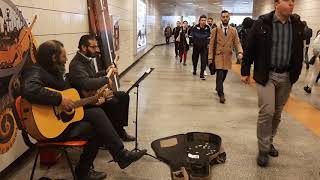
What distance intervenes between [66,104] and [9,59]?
66 centimetres

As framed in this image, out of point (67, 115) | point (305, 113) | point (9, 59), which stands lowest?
point (305, 113)

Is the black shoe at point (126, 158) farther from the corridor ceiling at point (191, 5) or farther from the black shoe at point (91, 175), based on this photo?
the corridor ceiling at point (191, 5)

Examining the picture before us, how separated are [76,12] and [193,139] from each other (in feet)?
7.83

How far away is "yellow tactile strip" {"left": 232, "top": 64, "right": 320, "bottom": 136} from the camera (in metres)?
4.64

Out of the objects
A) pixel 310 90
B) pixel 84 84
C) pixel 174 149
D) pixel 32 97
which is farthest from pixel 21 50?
pixel 310 90

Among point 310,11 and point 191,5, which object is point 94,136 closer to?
point 310,11

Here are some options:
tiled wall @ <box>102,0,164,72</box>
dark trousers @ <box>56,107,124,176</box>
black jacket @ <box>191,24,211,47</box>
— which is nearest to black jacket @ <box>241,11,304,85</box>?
dark trousers @ <box>56,107,124,176</box>

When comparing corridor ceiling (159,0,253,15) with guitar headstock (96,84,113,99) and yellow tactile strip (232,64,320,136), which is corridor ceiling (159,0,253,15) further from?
guitar headstock (96,84,113,99)

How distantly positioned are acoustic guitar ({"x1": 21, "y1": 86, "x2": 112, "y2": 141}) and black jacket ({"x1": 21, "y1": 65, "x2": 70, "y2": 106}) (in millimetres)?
48

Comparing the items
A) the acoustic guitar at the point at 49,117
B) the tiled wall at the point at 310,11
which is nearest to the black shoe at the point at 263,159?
the acoustic guitar at the point at 49,117

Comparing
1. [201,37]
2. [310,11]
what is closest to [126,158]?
[201,37]

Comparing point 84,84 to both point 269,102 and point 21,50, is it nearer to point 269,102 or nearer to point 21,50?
point 21,50

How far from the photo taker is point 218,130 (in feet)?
14.2

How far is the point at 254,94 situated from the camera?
661cm
